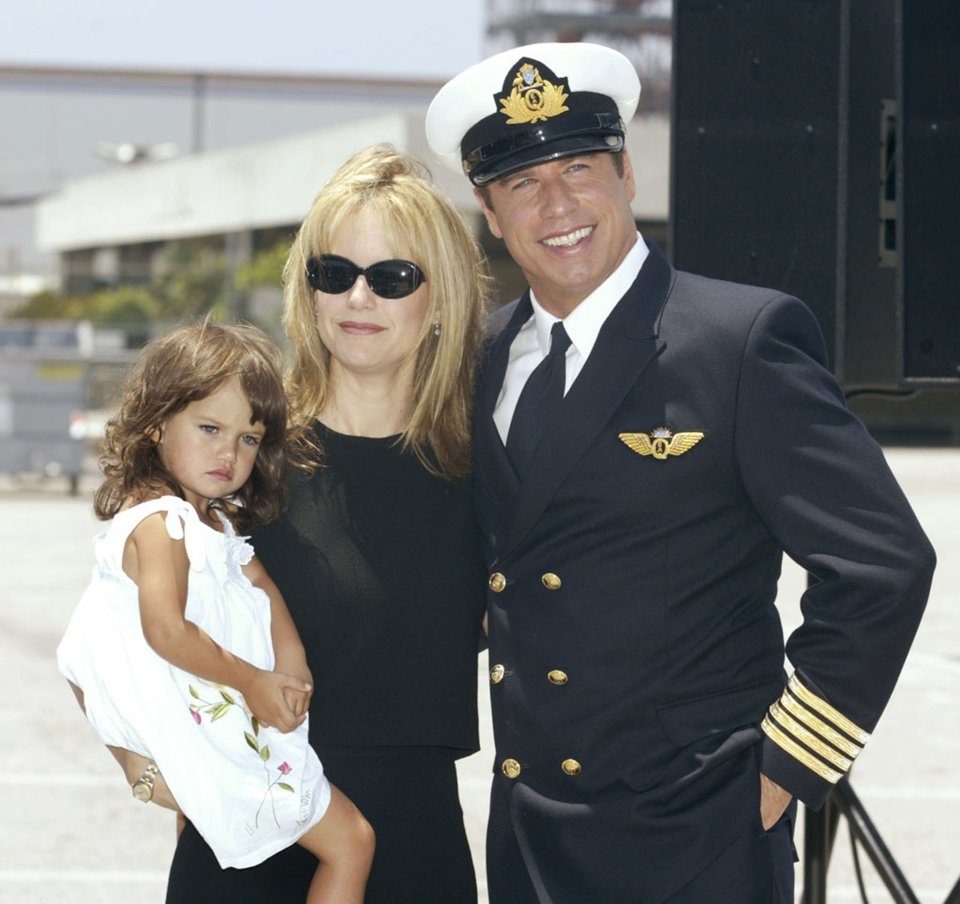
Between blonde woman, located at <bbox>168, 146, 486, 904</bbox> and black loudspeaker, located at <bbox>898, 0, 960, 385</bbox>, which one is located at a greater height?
black loudspeaker, located at <bbox>898, 0, 960, 385</bbox>

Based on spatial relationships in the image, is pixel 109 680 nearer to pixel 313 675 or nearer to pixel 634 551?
pixel 313 675

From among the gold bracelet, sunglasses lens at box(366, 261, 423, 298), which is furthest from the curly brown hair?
the gold bracelet

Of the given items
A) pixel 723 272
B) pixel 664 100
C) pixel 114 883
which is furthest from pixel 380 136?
pixel 664 100

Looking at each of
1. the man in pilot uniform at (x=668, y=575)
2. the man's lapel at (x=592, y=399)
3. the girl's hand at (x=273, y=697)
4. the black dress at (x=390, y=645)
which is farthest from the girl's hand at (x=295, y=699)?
the man's lapel at (x=592, y=399)

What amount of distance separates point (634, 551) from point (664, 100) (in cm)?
7304

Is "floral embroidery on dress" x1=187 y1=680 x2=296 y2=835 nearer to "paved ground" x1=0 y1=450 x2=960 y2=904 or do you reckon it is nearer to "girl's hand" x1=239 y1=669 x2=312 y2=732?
"girl's hand" x1=239 y1=669 x2=312 y2=732

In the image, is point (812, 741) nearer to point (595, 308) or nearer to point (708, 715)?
point (708, 715)

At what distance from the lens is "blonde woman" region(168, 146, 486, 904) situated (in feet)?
9.85

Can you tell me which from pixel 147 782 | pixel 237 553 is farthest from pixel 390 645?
pixel 147 782

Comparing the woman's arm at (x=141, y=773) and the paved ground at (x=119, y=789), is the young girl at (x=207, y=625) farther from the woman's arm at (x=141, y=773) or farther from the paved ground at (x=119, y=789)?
the paved ground at (x=119, y=789)

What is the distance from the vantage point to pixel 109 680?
287 centimetres

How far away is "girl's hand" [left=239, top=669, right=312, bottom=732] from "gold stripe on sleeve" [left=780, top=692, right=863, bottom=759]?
809 millimetres

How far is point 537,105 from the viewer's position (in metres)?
2.91

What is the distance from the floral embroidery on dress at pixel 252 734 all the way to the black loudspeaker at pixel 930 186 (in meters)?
1.34
